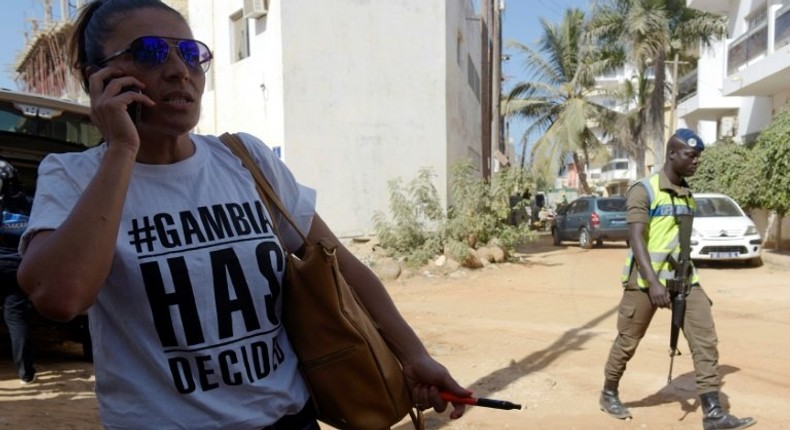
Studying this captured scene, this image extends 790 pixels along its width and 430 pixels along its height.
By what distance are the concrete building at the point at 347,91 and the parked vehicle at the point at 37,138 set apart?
7791 mm

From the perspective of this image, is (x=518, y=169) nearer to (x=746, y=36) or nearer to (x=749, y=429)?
(x=746, y=36)

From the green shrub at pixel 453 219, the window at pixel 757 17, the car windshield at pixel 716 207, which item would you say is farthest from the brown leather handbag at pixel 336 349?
the window at pixel 757 17

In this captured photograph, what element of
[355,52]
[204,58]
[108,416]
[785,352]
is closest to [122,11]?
[204,58]

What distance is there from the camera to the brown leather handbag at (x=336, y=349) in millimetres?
1532

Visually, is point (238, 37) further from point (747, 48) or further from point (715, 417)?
point (715, 417)

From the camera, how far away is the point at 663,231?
4488mm

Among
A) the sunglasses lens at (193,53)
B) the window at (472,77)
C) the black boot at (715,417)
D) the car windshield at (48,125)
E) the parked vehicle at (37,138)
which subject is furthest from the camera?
the window at (472,77)

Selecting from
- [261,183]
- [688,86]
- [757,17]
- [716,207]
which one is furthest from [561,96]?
[261,183]

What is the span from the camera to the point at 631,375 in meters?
5.73

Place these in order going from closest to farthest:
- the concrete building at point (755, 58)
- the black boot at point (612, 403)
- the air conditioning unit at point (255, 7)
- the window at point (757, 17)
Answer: the black boot at point (612, 403) < the air conditioning unit at point (255, 7) < the concrete building at point (755, 58) < the window at point (757, 17)

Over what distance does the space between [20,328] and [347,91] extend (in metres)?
10.7

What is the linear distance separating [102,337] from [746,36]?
19736mm

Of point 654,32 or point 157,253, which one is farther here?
point 654,32

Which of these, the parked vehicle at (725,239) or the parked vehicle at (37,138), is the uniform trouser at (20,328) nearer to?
the parked vehicle at (37,138)
